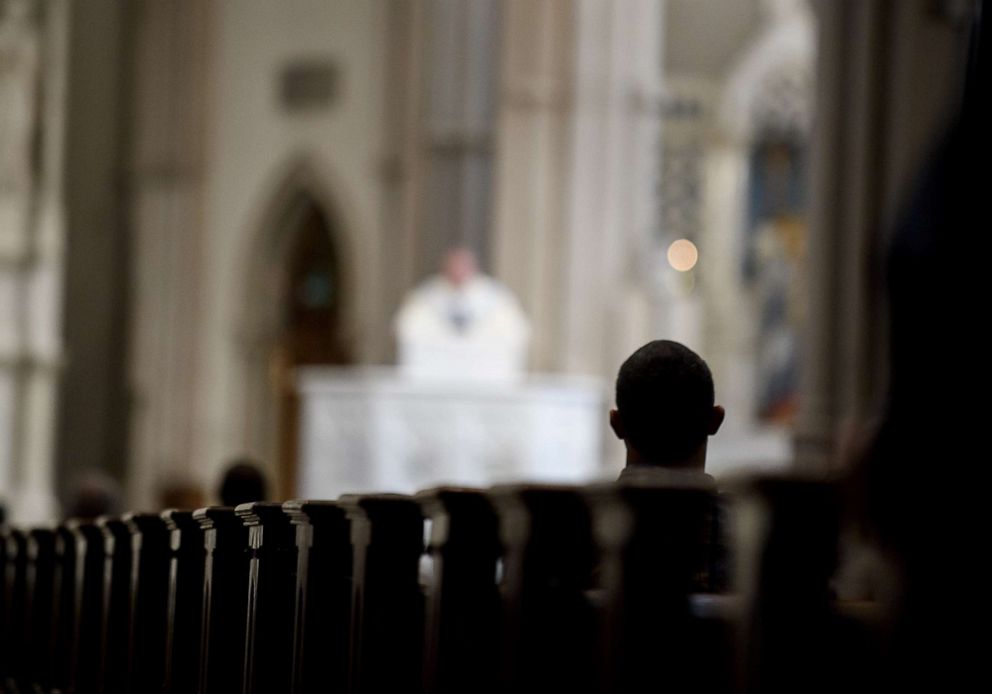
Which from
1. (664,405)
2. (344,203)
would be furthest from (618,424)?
(344,203)

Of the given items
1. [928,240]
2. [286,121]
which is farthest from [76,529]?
[286,121]

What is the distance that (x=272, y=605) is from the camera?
10.7 feet

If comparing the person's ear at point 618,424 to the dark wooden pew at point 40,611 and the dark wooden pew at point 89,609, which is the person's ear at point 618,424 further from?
the dark wooden pew at point 40,611

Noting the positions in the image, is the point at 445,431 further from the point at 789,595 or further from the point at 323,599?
the point at 789,595

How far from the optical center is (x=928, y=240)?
124 cm

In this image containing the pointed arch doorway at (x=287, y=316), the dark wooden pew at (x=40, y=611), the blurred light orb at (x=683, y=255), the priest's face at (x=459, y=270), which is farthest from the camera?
the blurred light orb at (x=683, y=255)

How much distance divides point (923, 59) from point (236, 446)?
11.3m

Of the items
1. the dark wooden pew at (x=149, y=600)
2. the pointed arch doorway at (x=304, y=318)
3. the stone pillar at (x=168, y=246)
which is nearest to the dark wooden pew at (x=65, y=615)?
the dark wooden pew at (x=149, y=600)

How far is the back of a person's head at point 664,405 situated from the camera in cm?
273

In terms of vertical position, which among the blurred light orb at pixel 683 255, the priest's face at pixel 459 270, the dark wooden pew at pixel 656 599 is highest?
the blurred light orb at pixel 683 255

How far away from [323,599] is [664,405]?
2.21 ft

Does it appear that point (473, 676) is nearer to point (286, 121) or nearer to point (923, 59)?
point (923, 59)

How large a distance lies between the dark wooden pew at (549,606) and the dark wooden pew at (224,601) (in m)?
1.38

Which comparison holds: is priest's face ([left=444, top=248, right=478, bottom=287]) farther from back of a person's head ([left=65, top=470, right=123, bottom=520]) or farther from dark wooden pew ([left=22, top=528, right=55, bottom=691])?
dark wooden pew ([left=22, top=528, right=55, bottom=691])
